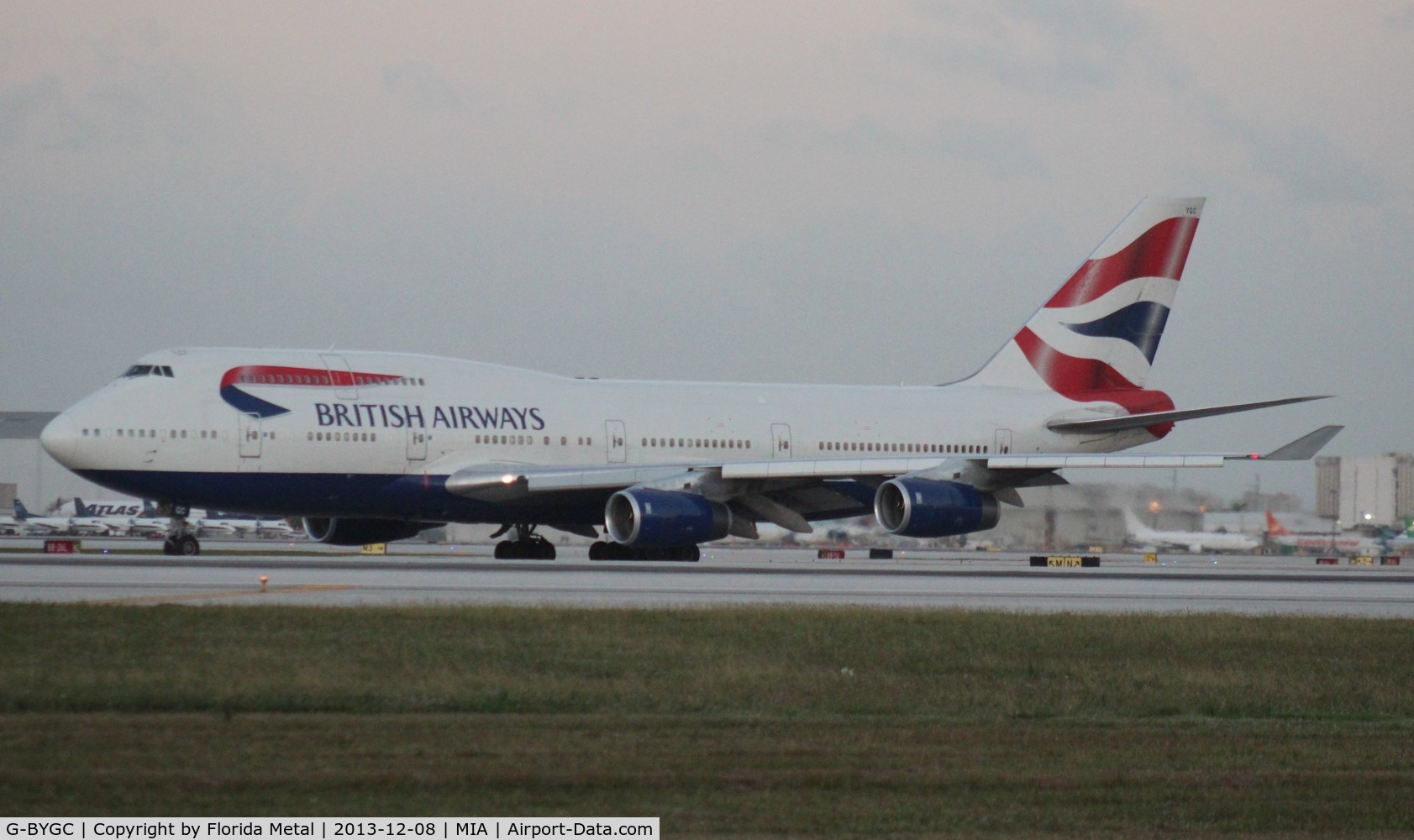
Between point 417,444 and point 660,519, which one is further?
point 417,444

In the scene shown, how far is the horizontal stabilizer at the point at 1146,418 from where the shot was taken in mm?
37281

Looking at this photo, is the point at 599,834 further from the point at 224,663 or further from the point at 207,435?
the point at 207,435

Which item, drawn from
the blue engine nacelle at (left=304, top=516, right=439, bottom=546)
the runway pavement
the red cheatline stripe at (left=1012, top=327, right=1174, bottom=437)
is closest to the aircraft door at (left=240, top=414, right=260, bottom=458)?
the runway pavement

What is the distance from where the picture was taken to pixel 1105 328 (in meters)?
43.6

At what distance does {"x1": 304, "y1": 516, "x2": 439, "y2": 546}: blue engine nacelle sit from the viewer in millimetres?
37844

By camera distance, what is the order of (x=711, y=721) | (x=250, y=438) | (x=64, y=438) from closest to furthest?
1. (x=711, y=721)
2. (x=64, y=438)
3. (x=250, y=438)

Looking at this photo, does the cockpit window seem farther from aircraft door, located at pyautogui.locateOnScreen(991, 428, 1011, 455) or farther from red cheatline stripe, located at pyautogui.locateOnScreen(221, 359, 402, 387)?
aircraft door, located at pyautogui.locateOnScreen(991, 428, 1011, 455)

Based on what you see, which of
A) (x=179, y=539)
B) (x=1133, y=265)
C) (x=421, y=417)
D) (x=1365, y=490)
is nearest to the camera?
(x=179, y=539)

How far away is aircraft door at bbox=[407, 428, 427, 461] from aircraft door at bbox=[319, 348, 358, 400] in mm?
1393

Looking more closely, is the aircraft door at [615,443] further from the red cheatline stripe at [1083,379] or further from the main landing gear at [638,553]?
the red cheatline stripe at [1083,379]

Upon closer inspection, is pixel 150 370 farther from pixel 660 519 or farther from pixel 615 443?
pixel 660 519

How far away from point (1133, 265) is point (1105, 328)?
1.88 meters

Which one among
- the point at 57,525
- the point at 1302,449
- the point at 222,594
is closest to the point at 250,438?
the point at 222,594

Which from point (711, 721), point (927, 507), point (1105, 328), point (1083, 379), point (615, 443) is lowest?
point (711, 721)
